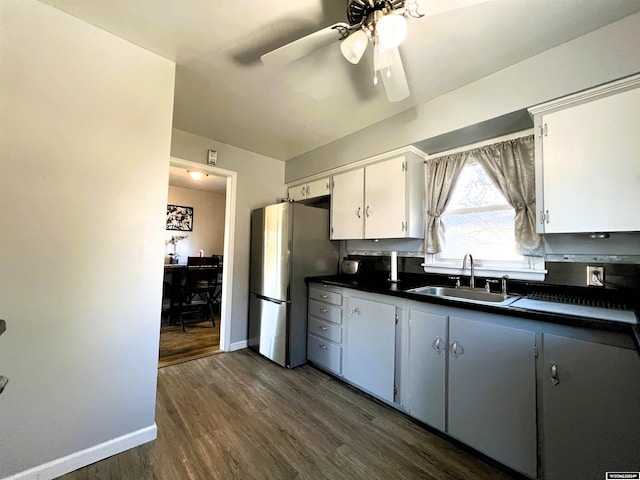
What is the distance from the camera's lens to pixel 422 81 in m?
1.89

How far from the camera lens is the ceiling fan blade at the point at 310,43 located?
4.00ft

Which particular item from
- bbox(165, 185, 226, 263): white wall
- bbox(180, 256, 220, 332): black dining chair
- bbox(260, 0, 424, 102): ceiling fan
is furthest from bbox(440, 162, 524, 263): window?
bbox(165, 185, 226, 263): white wall

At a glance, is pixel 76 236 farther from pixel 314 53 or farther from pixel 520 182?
pixel 520 182

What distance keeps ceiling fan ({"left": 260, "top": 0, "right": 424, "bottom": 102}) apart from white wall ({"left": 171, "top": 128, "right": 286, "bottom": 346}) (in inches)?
72.7

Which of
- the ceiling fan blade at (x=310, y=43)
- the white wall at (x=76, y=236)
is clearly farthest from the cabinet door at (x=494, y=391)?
the white wall at (x=76, y=236)

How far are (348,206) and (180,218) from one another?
13.6 feet

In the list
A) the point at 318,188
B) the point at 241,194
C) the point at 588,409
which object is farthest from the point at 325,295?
the point at 588,409

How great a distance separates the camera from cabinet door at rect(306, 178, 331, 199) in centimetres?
304

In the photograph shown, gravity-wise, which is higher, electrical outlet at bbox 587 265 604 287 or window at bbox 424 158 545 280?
window at bbox 424 158 545 280

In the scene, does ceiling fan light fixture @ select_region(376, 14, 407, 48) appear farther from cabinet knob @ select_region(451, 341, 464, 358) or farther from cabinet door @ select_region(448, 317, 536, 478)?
cabinet knob @ select_region(451, 341, 464, 358)

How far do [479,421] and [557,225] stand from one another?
4.11 feet

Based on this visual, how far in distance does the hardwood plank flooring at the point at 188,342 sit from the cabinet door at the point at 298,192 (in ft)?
6.94

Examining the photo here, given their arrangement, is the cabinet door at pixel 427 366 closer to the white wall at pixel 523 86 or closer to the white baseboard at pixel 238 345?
the white wall at pixel 523 86

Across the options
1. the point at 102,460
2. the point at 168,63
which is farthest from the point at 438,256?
the point at 102,460
